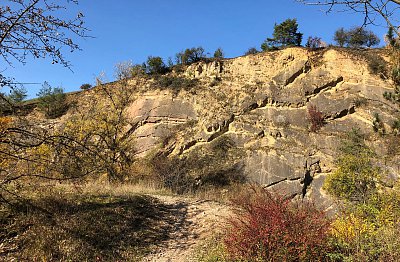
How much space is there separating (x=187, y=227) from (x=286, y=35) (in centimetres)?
2668

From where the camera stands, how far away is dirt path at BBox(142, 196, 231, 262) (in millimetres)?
6879

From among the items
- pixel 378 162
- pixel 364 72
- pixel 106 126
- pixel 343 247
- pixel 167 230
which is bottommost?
pixel 167 230

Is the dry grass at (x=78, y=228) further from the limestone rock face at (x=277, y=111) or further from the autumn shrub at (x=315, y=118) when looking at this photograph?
the autumn shrub at (x=315, y=118)

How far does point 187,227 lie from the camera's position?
848 cm

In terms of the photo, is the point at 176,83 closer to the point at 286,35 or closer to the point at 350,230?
the point at 286,35

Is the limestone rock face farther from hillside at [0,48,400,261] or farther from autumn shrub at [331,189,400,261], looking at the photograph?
autumn shrub at [331,189,400,261]

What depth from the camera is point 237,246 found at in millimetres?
5578

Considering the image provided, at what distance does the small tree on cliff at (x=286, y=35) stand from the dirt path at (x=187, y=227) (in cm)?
2424

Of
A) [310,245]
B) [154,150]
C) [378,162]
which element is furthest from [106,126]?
[378,162]

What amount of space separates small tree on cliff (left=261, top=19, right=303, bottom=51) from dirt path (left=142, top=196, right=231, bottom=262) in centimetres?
2424

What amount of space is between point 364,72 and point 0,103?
27.3m

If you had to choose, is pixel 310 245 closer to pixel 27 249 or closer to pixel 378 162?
pixel 27 249

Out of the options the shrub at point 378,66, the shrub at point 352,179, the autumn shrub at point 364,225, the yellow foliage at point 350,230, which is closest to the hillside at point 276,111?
the shrub at point 378,66

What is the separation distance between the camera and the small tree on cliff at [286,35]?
3005 centimetres
